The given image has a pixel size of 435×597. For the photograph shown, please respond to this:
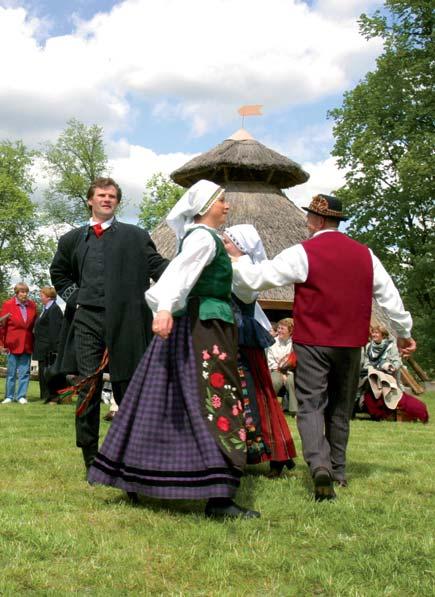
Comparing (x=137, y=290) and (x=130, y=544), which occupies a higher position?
(x=137, y=290)

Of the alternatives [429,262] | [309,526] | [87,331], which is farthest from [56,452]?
[429,262]

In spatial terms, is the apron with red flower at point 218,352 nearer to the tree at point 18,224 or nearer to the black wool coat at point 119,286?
the black wool coat at point 119,286

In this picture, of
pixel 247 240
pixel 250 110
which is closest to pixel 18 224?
pixel 250 110

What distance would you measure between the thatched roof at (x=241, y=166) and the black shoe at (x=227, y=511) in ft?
65.8

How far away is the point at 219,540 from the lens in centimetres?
360

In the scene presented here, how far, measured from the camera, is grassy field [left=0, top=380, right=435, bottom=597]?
9.97ft

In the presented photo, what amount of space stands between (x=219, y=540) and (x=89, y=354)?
189cm

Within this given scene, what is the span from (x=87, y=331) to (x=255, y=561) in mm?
2262

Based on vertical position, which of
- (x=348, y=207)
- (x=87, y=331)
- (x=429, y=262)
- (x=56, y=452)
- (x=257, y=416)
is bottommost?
(x=56, y=452)

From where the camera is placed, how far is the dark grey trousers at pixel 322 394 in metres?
4.58

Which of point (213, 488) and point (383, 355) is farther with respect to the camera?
point (383, 355)

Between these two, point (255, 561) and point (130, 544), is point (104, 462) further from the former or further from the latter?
point (255, 561)

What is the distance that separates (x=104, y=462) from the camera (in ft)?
14.0

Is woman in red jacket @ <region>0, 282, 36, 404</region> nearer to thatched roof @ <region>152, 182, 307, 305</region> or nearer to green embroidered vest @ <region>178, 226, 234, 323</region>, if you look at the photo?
green embroidered vest @ <region>178, 226, 234, 323</region>
